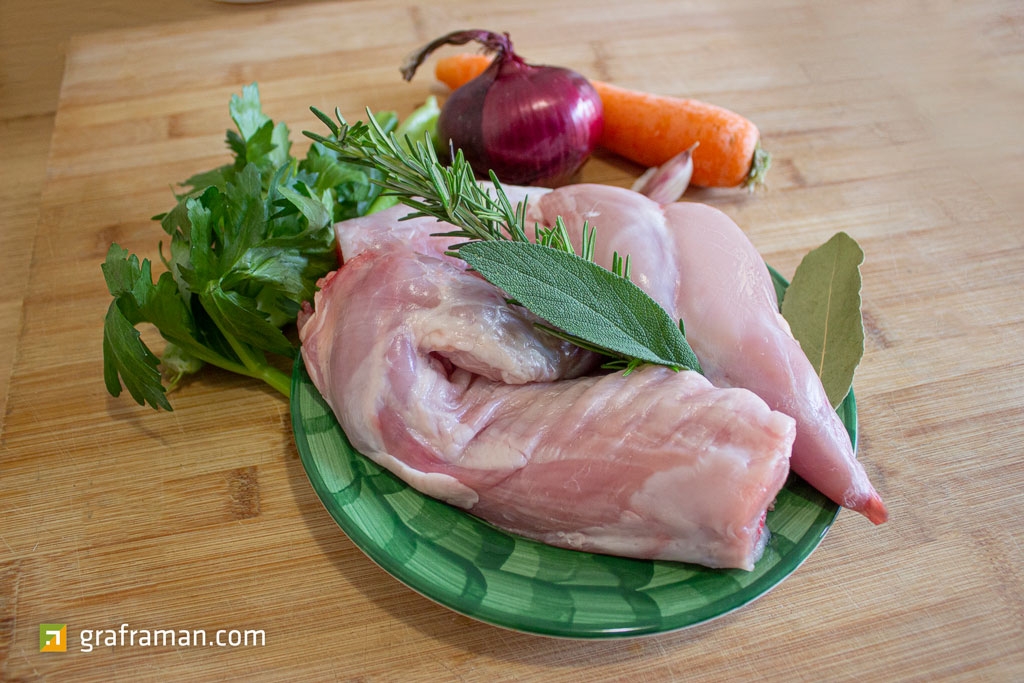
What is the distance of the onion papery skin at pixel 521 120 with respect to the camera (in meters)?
1.82

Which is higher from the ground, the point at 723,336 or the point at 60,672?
the point at 723,336

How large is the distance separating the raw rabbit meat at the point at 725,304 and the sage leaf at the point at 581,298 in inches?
4.8

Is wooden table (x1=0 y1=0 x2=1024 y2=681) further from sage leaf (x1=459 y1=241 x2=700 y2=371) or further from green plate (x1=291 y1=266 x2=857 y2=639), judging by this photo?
sage leaf (x1=459 y1=241 x2=700 y2=371)

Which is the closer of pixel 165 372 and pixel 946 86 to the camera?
pixel 165 372

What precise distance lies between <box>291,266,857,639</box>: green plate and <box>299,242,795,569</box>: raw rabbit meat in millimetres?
27

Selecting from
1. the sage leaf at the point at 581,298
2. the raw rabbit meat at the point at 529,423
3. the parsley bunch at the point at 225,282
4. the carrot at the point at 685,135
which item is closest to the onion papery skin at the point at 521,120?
the carrot at the point at 685,135

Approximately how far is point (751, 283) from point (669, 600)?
1.74 feet

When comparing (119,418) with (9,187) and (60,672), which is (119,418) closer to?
(60,672)

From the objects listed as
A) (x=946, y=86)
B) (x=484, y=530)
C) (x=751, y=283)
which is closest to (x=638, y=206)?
(x=751, y=283)

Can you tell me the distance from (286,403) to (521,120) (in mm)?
802

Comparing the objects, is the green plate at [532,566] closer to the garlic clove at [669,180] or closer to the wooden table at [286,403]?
the wooden table at [286,403]

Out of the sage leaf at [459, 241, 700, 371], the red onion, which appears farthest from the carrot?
the sage leaf at [459, 241, 700, 371]

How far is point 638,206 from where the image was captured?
1.42 m

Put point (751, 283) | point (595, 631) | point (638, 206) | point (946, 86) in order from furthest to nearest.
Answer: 1. point (946, 86)
2. point (638, 206)
3. point (751, 283)
4. point (595, 631)
